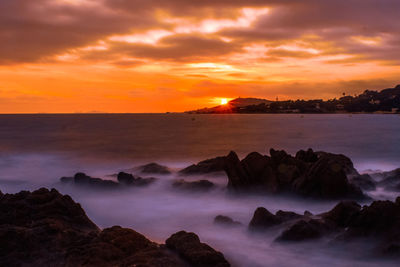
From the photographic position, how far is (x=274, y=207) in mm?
16062

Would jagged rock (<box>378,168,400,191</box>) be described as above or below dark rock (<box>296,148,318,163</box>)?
below

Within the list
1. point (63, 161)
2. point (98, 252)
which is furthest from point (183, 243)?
point (63, 161)

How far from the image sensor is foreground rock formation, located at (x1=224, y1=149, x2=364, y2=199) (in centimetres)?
1616

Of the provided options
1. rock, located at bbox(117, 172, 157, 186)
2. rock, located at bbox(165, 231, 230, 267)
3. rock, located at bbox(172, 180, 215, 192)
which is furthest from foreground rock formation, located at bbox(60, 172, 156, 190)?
rock, located at bbox(165, 231, 230, 267)

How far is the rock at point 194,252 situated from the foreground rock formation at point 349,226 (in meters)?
3.28

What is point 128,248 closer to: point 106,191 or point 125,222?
point 125,222

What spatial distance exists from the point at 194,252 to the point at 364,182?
44.3 feet

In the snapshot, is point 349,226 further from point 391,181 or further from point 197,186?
point 391,181

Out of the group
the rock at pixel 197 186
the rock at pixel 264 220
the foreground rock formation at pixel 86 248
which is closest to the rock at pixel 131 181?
the rock at pixel 197 186

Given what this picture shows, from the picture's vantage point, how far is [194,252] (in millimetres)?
8180

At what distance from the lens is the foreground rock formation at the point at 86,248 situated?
7.70m

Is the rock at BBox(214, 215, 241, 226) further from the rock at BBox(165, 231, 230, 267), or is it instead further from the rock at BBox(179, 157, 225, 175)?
the rock at BBox(179, 157, 225, 175)

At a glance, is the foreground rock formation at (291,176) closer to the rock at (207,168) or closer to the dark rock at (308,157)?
the dark rock at (308,157)

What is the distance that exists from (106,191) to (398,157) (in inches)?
1157
